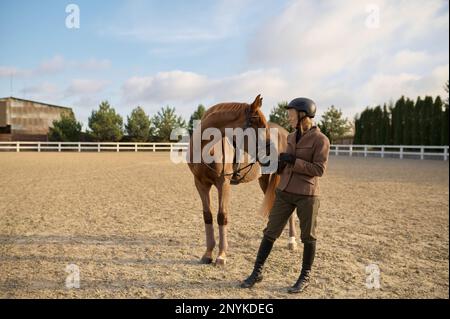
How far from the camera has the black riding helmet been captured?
9.90 ft

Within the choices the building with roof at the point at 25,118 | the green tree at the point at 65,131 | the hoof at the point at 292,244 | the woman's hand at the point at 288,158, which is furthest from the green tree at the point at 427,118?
the building with roof at the point at 25,118

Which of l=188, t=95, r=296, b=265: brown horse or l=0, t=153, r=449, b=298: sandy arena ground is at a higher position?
l=188, t=95, r=296, b=265: brown horse

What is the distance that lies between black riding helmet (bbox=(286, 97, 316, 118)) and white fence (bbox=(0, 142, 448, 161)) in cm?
2057

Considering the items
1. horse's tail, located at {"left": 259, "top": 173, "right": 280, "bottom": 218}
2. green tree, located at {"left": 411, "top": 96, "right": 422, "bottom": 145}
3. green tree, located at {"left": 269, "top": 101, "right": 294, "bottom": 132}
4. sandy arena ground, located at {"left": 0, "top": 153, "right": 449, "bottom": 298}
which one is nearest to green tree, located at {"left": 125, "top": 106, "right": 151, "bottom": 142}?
green tree, located at {"left": 269, "top": 101, "right": 294, "bottom": 132}

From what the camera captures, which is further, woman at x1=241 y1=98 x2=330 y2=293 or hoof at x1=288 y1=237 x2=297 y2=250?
hoof at x1=288 y1=237 x2=297 y2=250

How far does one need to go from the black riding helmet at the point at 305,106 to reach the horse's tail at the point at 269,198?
125cm

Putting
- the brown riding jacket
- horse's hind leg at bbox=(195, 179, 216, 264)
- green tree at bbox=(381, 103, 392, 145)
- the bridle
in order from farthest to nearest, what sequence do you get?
1. green tree at bbox=(381, 103, 392, 145)
2. horse's hind leg at bbox=(195, 179, 216, 264)
3. the bridle
4. the brown riding jacket

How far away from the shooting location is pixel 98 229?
5.14 metres

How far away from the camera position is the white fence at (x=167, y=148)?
23531 millimetres

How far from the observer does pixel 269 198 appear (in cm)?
416

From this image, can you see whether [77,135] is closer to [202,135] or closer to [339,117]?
[339,117]

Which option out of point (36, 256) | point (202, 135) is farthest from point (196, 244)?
point (36, 256)

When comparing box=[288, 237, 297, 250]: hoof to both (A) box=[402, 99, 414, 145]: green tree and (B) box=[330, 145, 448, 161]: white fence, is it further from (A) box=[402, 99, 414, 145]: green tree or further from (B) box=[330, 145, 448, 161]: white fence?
(A) box=[402, 99, 414, 145]: green tree
